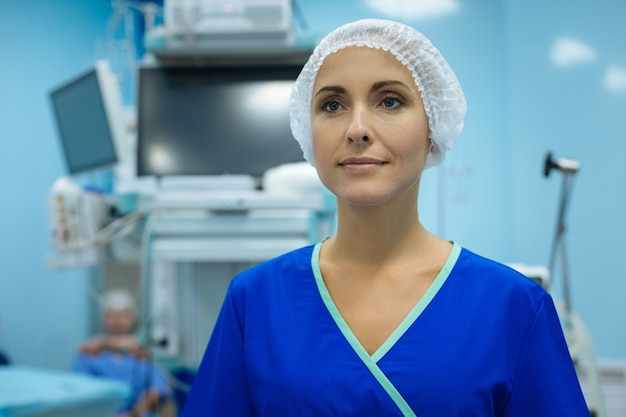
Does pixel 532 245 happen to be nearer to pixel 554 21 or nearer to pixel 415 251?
pixel 554 21

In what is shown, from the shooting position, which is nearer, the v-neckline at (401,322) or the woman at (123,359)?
the v-neckline at (401,322)

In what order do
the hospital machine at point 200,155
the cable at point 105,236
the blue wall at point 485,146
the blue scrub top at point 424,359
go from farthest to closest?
the blue wall at point 485,146 → the cable at point 105,236 → the hospital machine at point 200,155 → the blue scrub top at point 424,359

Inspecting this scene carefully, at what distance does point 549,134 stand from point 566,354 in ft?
7.06

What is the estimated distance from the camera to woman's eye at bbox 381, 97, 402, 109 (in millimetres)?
936

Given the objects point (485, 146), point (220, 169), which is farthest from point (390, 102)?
point (485, 146)

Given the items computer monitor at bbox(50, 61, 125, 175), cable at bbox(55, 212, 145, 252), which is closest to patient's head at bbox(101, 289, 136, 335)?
computer monitor at bbox(50, 61, 125, 175)

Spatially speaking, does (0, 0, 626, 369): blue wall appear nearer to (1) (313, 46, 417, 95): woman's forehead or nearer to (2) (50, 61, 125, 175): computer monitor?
(2) (50, 61, 125, 175): computer monitor

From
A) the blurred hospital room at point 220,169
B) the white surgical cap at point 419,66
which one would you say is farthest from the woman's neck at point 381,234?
the blurred hospital room at point 220,169

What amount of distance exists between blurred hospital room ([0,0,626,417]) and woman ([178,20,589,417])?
915mm

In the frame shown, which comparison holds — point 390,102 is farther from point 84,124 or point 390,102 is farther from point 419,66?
point 84,124

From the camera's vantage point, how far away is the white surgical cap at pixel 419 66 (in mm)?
943

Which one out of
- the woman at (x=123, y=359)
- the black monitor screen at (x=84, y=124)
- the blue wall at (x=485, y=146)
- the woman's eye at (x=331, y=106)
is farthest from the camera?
the woman at (x=123, y=359)

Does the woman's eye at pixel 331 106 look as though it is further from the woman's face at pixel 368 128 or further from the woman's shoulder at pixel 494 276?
the woman's shoulder at pixel 494 276

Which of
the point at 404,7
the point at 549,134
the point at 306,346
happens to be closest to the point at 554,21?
the point at 549,134
